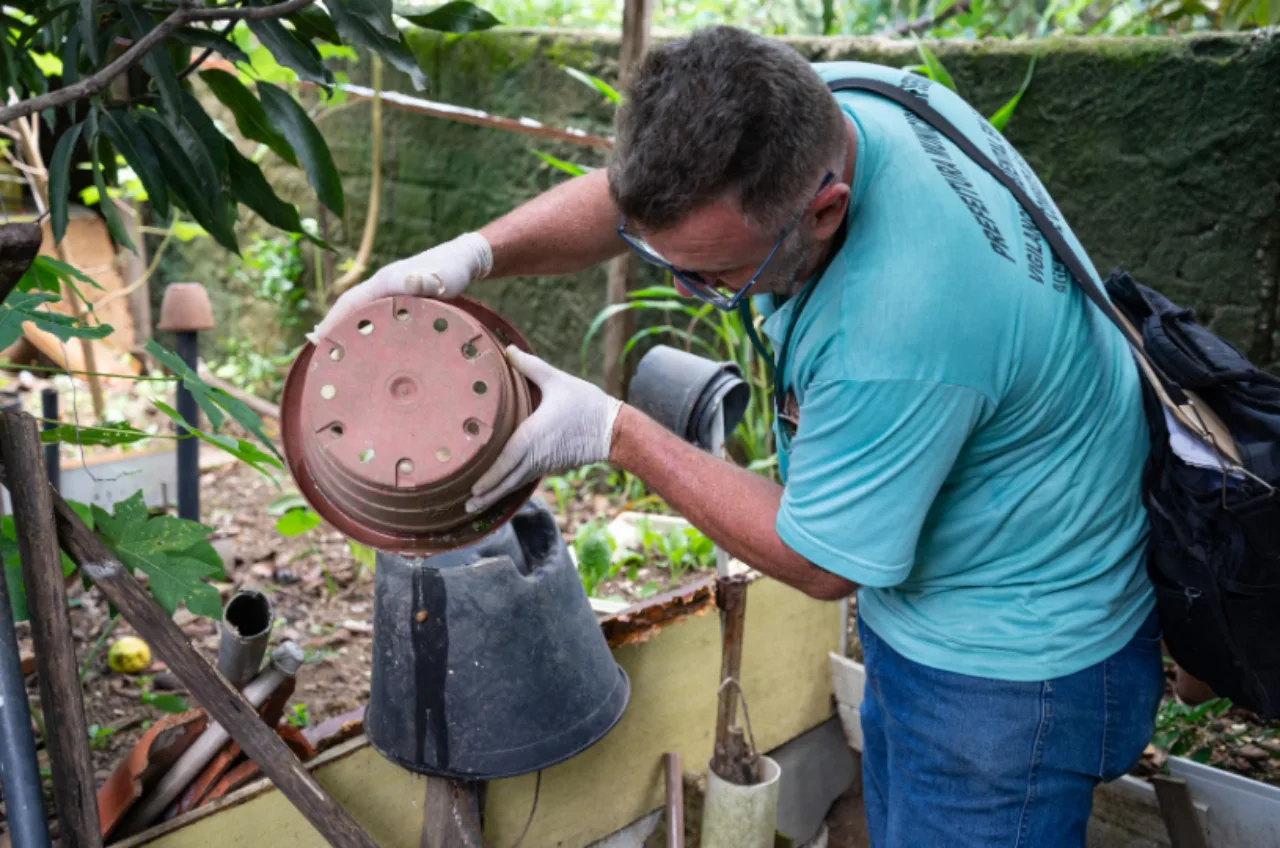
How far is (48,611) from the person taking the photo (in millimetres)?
1421

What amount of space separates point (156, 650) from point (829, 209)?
109cm

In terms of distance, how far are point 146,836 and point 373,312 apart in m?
0.91

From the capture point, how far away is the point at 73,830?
1439mm

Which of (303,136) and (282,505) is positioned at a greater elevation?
(303,136)

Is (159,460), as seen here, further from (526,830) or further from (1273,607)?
(1273,607)

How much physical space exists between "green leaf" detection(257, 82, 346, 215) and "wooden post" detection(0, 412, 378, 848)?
2.16 ft

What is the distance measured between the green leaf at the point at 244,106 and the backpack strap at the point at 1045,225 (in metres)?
1.05

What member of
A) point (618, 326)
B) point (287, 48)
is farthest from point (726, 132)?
point (618, 326)

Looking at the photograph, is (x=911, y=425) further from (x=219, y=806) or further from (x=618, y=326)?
(x=618, y=326)

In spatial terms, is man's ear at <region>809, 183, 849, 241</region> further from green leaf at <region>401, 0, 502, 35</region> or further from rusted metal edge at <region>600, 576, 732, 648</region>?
rusted metal edge at <region>600, 576, 732, 648</region>

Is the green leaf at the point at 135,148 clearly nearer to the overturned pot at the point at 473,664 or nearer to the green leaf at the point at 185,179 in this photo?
the green leaf at the point at 185,179

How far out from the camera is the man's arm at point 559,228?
5.97 feet

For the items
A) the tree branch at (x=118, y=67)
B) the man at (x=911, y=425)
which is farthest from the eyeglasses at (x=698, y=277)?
the tree branch at (x=118, y=67)

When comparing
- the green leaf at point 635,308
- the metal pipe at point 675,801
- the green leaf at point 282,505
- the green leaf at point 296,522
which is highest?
the green leaf at point 635,308
